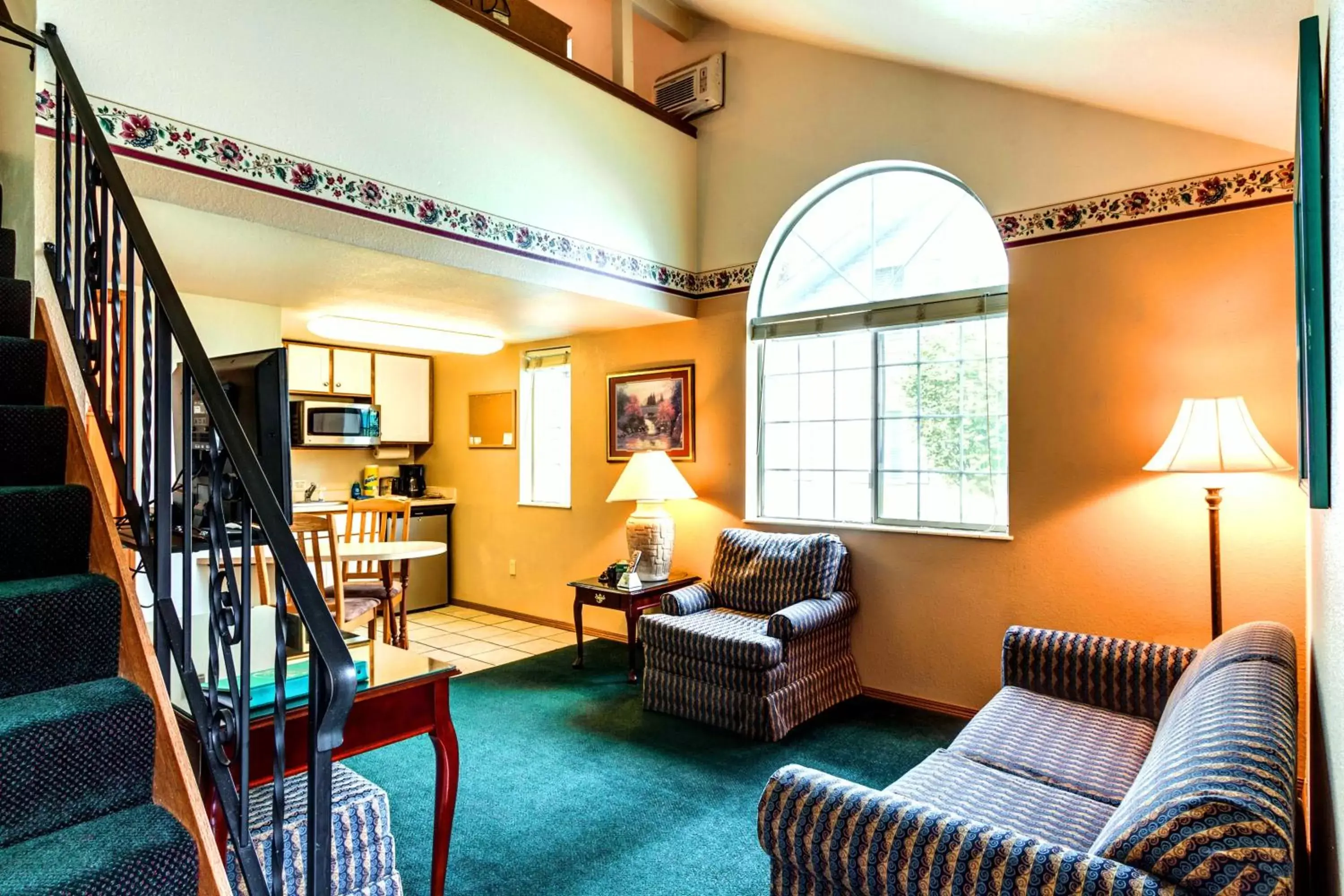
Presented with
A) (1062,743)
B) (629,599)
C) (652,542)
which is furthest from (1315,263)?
(652,542)

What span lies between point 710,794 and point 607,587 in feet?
5.22

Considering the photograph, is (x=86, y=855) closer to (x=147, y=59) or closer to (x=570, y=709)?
(x=147, y=59)

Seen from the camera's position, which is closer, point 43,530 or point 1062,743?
point 43,530

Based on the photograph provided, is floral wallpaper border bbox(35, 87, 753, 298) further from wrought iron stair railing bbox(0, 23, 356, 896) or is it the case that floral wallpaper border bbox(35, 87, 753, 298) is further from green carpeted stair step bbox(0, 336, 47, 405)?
green carpeted stair step bbox(0, 336, 47, 405)

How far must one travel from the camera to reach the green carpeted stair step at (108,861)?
1.17 m

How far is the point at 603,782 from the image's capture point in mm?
2975

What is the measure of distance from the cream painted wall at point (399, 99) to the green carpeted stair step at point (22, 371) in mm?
942

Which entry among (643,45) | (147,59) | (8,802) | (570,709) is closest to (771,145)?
(643,45)

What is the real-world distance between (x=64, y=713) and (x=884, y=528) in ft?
11.2

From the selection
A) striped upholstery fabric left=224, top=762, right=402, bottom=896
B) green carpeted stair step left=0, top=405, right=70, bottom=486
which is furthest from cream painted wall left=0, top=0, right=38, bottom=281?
striped upholstery fabric left=224, top=762, right=402, bottom=896

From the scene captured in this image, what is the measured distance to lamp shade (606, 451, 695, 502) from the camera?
4402mm

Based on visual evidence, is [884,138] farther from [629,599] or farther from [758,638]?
[629,599]

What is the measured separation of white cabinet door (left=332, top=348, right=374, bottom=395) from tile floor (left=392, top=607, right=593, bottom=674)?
1858 mm

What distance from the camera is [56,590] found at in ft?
4.99
